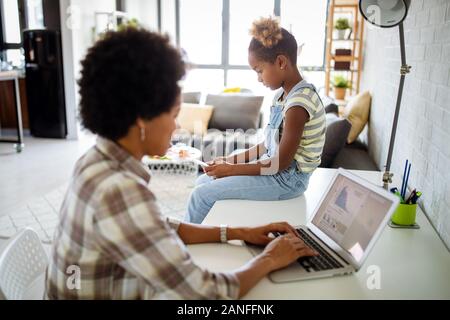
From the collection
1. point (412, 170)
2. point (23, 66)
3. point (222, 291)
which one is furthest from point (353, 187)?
point (23, 66)

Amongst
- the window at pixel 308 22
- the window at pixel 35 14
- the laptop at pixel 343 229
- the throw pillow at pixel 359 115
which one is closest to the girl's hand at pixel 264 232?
the laptop at pixel 343 229

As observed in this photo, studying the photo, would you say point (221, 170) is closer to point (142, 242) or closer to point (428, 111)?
point (428, 111)

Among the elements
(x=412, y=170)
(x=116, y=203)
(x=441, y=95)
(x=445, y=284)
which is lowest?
(x=445, y=284)

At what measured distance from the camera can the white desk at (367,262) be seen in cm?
104

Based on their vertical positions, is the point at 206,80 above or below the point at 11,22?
below

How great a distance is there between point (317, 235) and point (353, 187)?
19 centimetres

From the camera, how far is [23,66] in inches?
231

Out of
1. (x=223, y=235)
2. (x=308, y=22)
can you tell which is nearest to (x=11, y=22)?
(x=308, y=22)

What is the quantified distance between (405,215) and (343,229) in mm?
373

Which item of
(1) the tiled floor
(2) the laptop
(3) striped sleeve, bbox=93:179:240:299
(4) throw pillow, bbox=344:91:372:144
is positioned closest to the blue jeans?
(2) the laptop

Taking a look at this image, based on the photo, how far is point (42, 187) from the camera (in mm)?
3748
